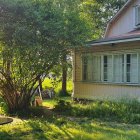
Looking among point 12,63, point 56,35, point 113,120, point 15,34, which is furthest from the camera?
point 12,63

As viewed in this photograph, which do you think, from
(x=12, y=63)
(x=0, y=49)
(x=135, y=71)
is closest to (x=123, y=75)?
(x=135, y=71)

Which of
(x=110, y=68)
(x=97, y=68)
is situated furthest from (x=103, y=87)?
(x=97, y=68)

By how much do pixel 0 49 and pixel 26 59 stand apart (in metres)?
1.16

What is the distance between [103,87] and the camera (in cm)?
2080

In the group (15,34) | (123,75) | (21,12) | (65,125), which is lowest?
(65,125)

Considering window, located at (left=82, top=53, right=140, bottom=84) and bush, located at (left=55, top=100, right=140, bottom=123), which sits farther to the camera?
window, located at (left=82, top=53, right=140, bottom=84)

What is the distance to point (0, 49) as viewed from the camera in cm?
1495

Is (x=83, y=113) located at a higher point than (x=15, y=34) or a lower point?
lower

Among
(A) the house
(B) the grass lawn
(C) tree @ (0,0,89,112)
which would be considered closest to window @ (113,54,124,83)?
(A) the house

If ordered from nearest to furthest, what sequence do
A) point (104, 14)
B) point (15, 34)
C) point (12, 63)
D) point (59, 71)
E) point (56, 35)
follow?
point (15, 34) < point (56, 35) < point (12, 63) < point (59, 71) < point (104, 14)

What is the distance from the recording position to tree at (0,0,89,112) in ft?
43.1

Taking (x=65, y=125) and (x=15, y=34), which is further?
(x=65, y=125)

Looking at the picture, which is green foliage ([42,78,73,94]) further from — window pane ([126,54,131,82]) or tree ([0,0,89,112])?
window pane ([126,54,131,82])

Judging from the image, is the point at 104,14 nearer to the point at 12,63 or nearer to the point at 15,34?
the point at 12,63
